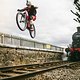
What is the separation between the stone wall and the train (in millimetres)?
2924

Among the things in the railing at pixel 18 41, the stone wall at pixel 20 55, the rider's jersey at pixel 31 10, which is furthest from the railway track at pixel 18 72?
the rider's jersey at pixel 31 10

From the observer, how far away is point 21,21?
15.8 metres

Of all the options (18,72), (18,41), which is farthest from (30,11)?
(18,72)

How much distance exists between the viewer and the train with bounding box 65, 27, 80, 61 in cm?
2652

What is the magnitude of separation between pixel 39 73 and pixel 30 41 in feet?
36.6

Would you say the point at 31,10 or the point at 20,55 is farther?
the point at 20,55

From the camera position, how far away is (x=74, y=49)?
87.4 ft

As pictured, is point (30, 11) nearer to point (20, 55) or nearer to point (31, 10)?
point (31, 10)

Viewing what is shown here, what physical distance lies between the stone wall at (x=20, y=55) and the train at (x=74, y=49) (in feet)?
9.59

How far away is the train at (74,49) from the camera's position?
87.0 ft

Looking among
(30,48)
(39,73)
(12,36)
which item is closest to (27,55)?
(30,48)

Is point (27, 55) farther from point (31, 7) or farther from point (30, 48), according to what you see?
point (31, 7)

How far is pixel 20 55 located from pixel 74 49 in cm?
992

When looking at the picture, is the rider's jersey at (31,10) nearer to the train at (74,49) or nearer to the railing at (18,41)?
the railing at (18,41)
